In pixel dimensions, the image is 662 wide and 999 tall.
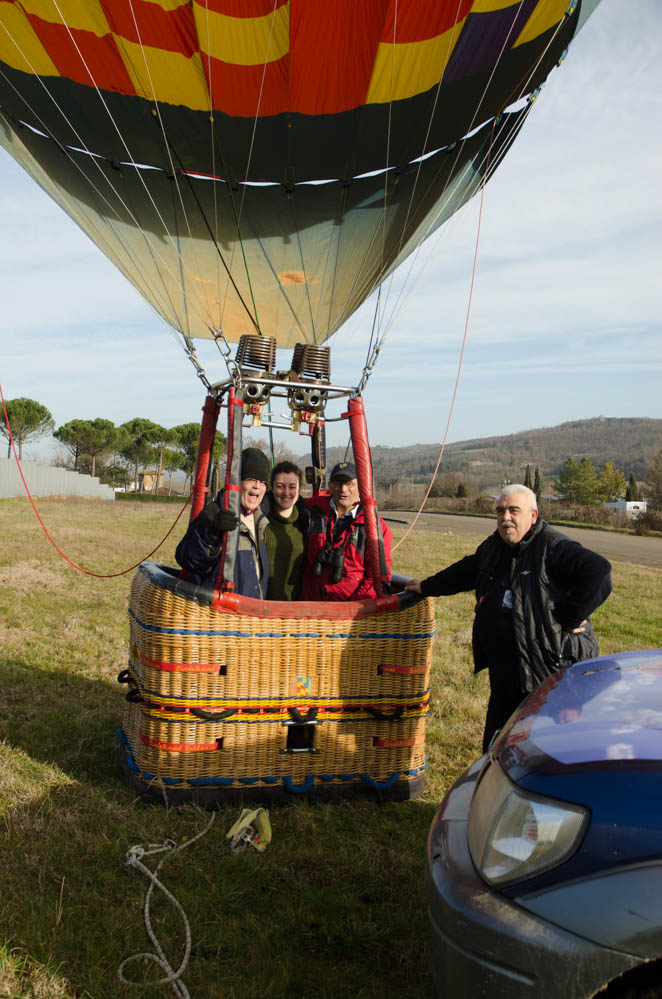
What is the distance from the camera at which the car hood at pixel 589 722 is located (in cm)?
156

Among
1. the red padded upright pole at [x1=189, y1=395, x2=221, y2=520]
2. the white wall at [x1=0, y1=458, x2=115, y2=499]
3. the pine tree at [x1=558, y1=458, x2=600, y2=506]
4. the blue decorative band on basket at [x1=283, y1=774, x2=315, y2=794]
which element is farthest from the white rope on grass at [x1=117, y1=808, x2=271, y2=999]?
the pine tree at [x1=558, y1=458, x2=600, y2=506]

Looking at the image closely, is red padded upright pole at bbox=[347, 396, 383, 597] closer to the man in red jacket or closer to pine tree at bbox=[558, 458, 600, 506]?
the man in red jacket

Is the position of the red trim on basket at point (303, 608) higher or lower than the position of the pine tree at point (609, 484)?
lower

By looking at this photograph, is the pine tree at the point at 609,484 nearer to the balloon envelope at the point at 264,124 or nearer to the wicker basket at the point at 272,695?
the balloon envelope at the point at 264,124

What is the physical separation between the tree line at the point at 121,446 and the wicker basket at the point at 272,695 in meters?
56.5

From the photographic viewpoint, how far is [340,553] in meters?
3.71

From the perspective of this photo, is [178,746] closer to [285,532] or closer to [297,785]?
[297,785]

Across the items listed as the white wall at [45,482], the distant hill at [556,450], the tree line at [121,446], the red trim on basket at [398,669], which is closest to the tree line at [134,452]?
the tree line at [121,446]

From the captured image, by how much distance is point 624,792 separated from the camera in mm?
1444

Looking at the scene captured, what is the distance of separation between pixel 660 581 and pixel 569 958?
1250 cm

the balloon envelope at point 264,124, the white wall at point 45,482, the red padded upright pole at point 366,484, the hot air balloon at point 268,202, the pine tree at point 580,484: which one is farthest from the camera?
the pine tree at point 580,484

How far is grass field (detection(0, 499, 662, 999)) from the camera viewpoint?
2229 mm

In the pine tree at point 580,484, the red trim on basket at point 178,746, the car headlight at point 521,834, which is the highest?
the pine tree at point 580,484

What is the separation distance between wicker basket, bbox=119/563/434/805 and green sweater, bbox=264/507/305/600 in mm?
579
